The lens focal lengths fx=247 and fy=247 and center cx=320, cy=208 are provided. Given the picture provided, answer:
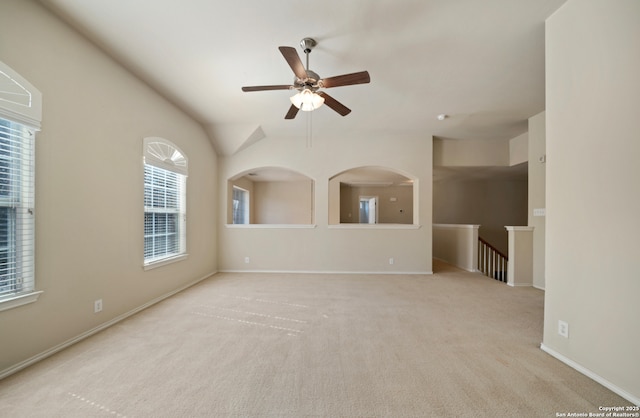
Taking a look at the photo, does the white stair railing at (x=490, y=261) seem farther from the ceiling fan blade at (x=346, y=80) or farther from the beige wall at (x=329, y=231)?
the ceiling fan blade at (x=346, y=80)

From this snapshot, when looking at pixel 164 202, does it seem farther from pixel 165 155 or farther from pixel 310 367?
pixel 310 367

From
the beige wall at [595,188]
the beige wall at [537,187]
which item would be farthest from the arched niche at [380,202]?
the beige wall at [595,188]

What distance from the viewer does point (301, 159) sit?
5082 mm

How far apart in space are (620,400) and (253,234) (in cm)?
Answer: 486

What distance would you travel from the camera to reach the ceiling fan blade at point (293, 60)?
6.22 feet

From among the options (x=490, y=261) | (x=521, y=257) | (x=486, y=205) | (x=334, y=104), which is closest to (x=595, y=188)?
(x=334, y=104)

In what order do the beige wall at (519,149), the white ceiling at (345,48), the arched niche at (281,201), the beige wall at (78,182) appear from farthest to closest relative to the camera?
1. the arched niche at (281,201)
2. the beige wall at (519,149)
3. the white ceiling at (345,48)
4. the beige wall at (78,182)

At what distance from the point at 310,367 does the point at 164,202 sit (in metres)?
2.95

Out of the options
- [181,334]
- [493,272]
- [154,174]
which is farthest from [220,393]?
[493,272]

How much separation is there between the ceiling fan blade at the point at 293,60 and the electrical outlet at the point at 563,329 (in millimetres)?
2959

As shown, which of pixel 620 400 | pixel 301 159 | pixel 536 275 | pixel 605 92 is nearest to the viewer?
pixel 620 400

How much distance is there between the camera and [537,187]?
4125 millimetres

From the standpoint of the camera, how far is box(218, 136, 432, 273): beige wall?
196 inches

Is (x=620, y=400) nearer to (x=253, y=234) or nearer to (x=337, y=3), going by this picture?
(x=337, y=3)
